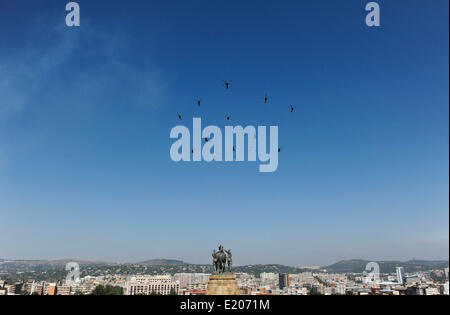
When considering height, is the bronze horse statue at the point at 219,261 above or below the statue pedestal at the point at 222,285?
above

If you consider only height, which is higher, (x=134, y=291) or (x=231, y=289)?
(x=231, y=289)

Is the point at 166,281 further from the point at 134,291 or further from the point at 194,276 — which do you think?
the point at 194,276

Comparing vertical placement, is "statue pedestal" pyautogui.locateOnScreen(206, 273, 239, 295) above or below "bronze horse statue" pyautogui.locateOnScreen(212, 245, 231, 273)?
below
